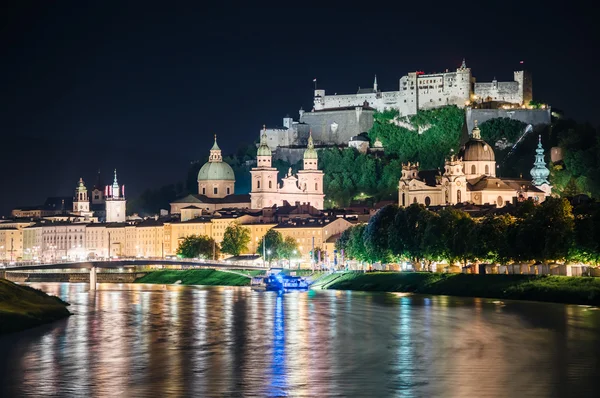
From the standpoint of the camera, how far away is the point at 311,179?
516 feet

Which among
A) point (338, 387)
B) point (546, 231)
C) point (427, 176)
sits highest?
point (427, 176)

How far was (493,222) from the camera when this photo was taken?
264 feet

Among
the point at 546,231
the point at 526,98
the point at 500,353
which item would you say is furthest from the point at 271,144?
the point at 500,353

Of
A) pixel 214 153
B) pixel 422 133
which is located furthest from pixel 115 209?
pixel 422 133

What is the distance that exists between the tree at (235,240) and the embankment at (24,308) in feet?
205

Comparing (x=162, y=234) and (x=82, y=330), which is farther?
(x=162, y=234)

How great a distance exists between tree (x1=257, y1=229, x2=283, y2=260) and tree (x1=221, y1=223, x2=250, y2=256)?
5.01 meters

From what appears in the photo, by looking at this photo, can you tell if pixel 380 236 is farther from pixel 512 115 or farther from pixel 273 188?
pixel 273 188

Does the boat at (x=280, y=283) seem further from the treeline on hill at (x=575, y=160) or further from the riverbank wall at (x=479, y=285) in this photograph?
the treeline on hill at (x=575, y=160)

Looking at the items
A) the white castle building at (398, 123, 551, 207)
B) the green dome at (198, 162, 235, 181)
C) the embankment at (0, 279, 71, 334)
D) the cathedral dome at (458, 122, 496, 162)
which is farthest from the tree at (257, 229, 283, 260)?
the embankment at (0, 279, 71, 334)

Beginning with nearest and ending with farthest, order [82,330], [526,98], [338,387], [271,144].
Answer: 1. [338,387]
2. [82,330]
3. [526,98]
4. [271,144]

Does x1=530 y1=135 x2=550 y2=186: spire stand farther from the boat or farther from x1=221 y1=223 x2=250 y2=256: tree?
the boat

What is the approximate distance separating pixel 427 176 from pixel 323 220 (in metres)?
10.7

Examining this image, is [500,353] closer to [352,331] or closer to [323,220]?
[352,331]
